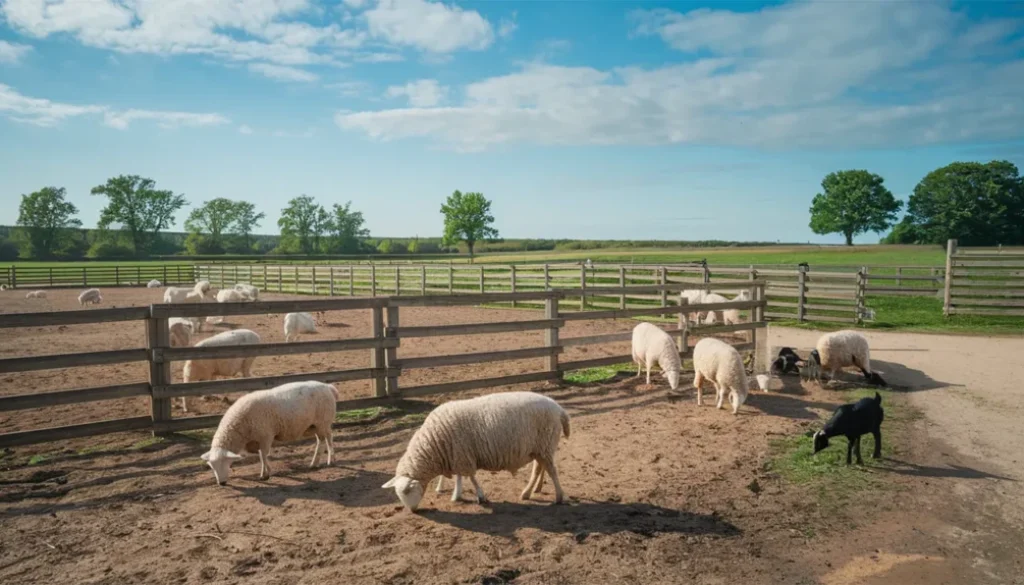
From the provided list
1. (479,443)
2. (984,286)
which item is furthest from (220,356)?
(984,286)

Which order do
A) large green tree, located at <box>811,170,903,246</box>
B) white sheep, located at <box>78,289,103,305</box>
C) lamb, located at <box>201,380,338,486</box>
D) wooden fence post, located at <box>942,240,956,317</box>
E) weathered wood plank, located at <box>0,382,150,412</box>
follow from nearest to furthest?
lamb, located at <box>201,380,338,486</box>
weathered wood plank, located at <box>0,382,150,412</box>
wooden fence post, located at <box>942,240,956,317</box>
white sheep, located at <box>78,289,103,305</box>
large green tree, located at <box>811,170,903,246</box>

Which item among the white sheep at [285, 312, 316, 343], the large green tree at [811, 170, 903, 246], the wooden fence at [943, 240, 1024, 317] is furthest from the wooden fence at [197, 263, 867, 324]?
the large green tree at [811, 170, 903, 246]

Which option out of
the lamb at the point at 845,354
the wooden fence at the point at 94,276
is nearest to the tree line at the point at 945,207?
the lamb at the point at 845,354

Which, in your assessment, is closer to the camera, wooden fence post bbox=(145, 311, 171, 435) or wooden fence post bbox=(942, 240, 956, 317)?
wooden fence post bbox=(145, 311, 171, 435)

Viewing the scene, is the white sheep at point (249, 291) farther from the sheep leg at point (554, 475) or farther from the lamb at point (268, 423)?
the sheep leg at point (554, 475)

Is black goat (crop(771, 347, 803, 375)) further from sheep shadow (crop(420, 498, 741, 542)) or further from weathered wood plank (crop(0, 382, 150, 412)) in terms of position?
weathered wood plank (crop(0, 382, 150, 412))

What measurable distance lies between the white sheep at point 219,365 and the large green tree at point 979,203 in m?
59.4

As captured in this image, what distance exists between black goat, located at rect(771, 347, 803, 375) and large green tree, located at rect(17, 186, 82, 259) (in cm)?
8474

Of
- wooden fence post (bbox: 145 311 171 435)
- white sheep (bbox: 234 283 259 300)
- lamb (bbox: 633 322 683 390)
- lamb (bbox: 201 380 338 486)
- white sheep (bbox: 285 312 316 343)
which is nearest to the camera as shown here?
lamb (bbox: 201 380 338 486)

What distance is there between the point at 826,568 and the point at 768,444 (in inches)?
110

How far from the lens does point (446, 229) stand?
71.2m

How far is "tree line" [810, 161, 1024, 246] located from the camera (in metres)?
50.4

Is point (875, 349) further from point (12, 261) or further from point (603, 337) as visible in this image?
point (12, 261)

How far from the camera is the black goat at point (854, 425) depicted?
231 inches
